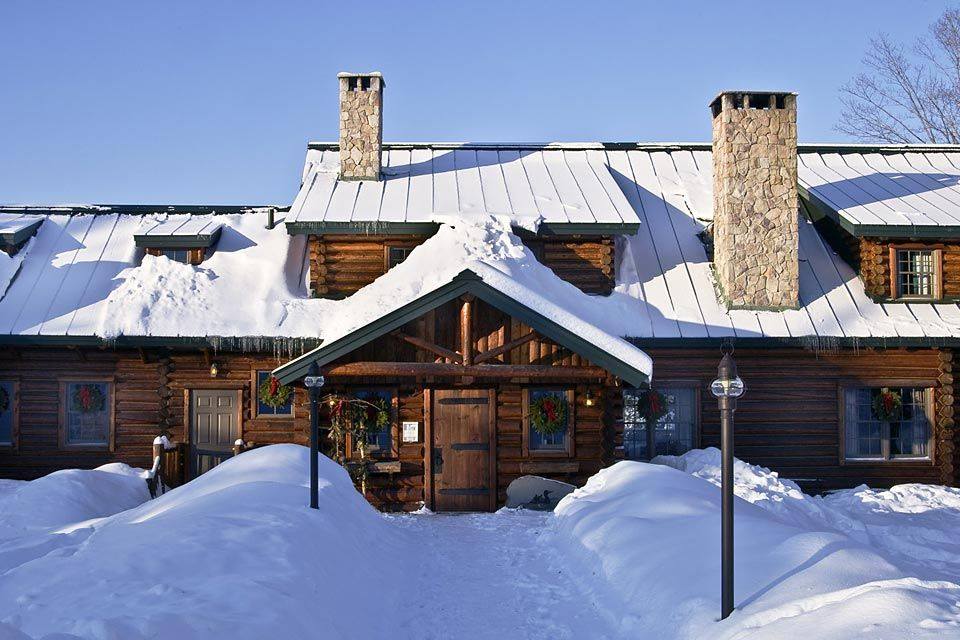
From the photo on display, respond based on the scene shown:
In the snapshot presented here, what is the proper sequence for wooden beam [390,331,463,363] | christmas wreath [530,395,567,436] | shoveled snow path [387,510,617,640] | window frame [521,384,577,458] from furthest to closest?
window frame [521,384,577,458]
christmas wreath [530,395,567,436]
wooden beam [390,331,463,363]
shoveled snow path [387,510,617,640]

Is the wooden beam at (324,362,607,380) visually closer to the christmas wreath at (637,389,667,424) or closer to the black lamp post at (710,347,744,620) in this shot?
the christmas wreath at (637,389,667,424)

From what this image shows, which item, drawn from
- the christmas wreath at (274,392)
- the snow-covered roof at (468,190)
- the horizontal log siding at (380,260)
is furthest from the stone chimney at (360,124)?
the christmas wreath at (274,392)

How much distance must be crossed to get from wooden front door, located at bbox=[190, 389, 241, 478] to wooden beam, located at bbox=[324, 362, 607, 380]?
3.75 metres

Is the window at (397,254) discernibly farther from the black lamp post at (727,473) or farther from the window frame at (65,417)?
the black lamp post at (727,473)

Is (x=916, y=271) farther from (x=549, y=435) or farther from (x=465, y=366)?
(x=465, y=366)

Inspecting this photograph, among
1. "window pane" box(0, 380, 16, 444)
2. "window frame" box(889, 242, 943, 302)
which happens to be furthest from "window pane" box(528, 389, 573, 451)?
"window pane" box(0, 380, 16, 444)

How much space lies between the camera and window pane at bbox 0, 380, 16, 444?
16000mm

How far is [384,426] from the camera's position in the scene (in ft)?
47.0

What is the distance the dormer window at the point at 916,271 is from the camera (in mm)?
16844

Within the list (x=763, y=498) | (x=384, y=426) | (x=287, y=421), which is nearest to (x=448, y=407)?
(x=384, y=426)

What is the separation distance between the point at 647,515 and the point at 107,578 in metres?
5.63

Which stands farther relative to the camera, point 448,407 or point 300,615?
point 448,407

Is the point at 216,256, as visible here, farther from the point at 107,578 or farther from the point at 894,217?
the point at 894,217

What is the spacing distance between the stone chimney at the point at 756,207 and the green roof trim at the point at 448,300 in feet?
14.0
